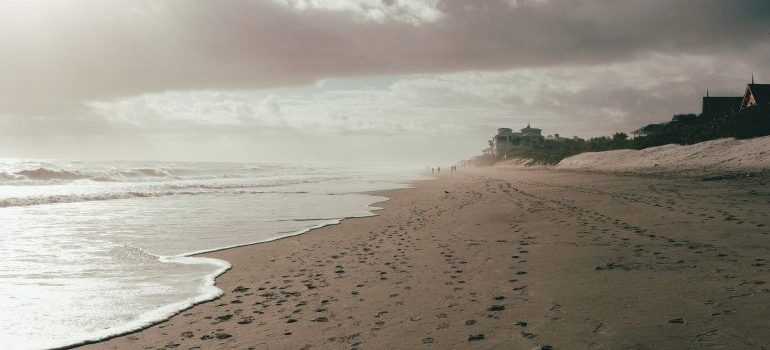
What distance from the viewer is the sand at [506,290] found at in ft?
14.5

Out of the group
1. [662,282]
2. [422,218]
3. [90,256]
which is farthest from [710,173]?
[90,256]

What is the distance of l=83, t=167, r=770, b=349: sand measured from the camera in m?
4.41

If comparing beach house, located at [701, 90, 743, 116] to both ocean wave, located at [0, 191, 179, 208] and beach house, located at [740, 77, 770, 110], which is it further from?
ocean wave, located at [0, 191, 179, 208]

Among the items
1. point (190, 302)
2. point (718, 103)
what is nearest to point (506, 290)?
point (190, 302)

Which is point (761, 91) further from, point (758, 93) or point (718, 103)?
point (718, 103)

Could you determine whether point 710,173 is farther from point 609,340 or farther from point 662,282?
point 609,340

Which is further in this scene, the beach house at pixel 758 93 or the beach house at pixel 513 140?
the beach house at pixel 513 140

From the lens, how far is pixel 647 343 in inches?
154

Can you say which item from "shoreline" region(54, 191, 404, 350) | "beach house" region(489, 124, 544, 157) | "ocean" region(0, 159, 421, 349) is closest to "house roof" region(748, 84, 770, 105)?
"ocean" region(0, 159, 421, 349)

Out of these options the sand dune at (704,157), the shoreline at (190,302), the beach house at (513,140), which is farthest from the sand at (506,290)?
the beach house at (513,140)

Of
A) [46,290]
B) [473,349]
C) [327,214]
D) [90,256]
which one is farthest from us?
[327,214]

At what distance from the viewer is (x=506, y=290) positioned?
20.2 feet

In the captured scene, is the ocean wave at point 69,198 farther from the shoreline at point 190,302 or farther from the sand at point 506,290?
the sand at point 506,290

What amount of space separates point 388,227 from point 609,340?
1047cm
